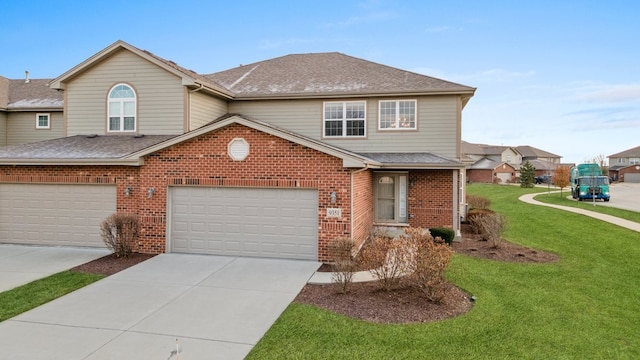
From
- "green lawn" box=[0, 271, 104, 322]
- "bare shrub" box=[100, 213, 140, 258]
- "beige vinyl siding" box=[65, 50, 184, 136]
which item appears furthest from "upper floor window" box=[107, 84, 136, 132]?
"green lawn" box=[0, 271, 104, 322]

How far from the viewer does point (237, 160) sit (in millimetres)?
10750

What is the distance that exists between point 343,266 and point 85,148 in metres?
9.96

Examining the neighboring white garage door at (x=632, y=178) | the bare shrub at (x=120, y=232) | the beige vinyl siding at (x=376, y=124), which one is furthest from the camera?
the neighboring white garage door at (x=632, y=178)

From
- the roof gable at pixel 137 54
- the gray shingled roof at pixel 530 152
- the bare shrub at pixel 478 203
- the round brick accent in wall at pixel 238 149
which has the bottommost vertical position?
the bare shrub at pixel 478 203

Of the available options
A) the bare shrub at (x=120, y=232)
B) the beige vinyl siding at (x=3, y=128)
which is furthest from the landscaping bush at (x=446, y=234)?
the beige vinyl siding at (x=3, y=128)

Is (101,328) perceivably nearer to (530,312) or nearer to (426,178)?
(530,312)

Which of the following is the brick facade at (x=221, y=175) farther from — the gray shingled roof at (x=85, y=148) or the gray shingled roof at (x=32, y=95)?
the gray shingled roof at (x=32, y=95)

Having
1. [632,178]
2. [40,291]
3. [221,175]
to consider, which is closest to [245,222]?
Result: [221,175]

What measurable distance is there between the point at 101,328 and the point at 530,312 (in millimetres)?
7375

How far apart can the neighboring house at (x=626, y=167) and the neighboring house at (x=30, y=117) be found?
81825mm

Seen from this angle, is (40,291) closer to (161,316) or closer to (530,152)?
(161,316)

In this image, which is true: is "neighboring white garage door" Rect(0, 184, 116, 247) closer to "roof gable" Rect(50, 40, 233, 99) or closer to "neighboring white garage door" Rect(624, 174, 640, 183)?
"roof gable" Rect(50, 40, 233, 99)

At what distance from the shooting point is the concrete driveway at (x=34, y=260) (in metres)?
8.69

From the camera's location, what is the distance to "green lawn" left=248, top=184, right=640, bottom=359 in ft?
17.4
